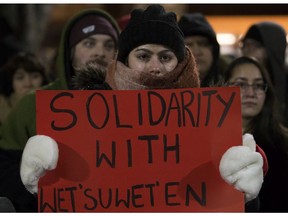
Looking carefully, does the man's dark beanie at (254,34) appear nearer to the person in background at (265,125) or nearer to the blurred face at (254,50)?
the blurred face at (254,50)

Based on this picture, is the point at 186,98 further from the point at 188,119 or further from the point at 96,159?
the point at 96,159

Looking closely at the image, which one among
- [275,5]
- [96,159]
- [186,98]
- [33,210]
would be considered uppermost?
[275,5]

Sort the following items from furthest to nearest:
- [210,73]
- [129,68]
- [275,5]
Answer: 1. [275,5]
2. [210,73]
3. [129,68]

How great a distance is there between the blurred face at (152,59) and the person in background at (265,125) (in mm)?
867

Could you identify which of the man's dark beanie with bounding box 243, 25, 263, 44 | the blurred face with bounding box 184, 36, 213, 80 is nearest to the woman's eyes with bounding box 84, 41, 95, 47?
the blurred face with bounding box 184, 36, 213, 80

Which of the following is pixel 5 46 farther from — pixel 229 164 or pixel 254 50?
pixel 229 164

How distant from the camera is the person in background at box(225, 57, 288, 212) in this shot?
4.25 m

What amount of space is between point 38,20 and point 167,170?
9.63 meters

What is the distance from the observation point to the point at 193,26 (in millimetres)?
5402

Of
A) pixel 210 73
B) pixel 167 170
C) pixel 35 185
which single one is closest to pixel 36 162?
pixel 35 185

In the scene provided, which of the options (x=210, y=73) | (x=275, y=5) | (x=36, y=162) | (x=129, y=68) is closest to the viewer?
(x=36, y=162)

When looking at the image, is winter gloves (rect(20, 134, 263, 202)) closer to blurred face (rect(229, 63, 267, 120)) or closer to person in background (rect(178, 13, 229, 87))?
blurred face (rect(229, 63, 267, 120))

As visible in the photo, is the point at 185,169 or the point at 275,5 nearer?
the point at 185,169

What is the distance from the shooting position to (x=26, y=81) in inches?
236
